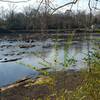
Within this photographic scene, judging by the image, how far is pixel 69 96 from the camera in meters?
2.02

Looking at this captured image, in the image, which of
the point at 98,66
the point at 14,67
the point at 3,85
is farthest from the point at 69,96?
the point at 14,67

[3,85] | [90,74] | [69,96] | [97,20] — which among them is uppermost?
[97,20]

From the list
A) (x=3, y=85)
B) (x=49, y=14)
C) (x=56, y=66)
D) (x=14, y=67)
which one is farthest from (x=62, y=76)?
(x=14, y=67)

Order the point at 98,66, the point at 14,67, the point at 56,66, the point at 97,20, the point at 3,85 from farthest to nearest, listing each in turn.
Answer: the point at 14,67 → the point at 3,85 → the point at 97,20 → the point at 56,66 → the point at 98,66

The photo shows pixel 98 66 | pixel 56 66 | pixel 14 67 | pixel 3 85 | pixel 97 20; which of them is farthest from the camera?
pixel 14 67

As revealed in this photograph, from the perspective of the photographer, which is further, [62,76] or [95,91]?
[62,76]

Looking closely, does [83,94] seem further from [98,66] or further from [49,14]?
[49,14]

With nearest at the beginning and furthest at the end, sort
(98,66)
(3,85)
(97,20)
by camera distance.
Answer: (98,66) → (97,20) → (3,85)

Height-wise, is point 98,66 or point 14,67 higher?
point 98,66

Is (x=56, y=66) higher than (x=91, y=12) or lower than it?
lower

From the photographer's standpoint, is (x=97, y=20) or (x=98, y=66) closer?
(x=98, y=66)

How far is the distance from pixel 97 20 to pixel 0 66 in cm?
1847

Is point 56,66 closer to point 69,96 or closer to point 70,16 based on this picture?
point 69,96

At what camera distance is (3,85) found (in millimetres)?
14523
